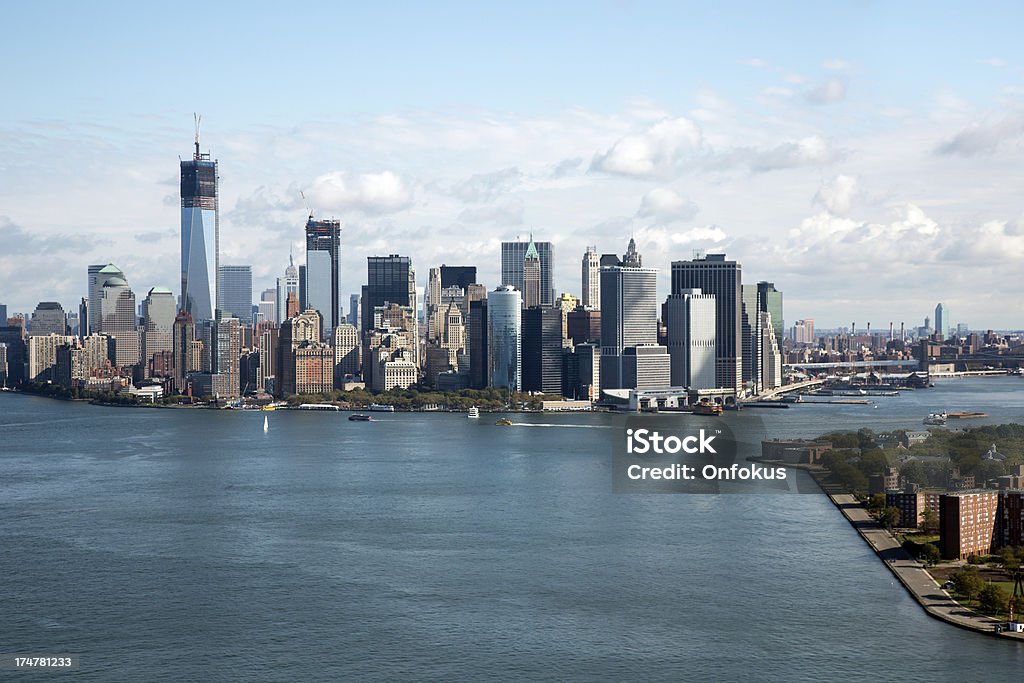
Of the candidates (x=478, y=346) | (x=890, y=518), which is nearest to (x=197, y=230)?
(x=478, y=346)

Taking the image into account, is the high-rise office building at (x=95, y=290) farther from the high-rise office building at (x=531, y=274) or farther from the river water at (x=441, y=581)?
the river water at (x=441, y=581)

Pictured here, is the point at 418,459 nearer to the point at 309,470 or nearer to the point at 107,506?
the point at 309,470

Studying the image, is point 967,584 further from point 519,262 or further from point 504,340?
Result: point 519,262

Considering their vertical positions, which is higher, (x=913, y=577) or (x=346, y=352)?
(x=346, y=352)

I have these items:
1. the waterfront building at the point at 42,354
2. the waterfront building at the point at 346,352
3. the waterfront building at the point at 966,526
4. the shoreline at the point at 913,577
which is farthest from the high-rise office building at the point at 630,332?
the waterfront building at the point at 966,526

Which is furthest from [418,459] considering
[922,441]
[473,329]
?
[473,329]
